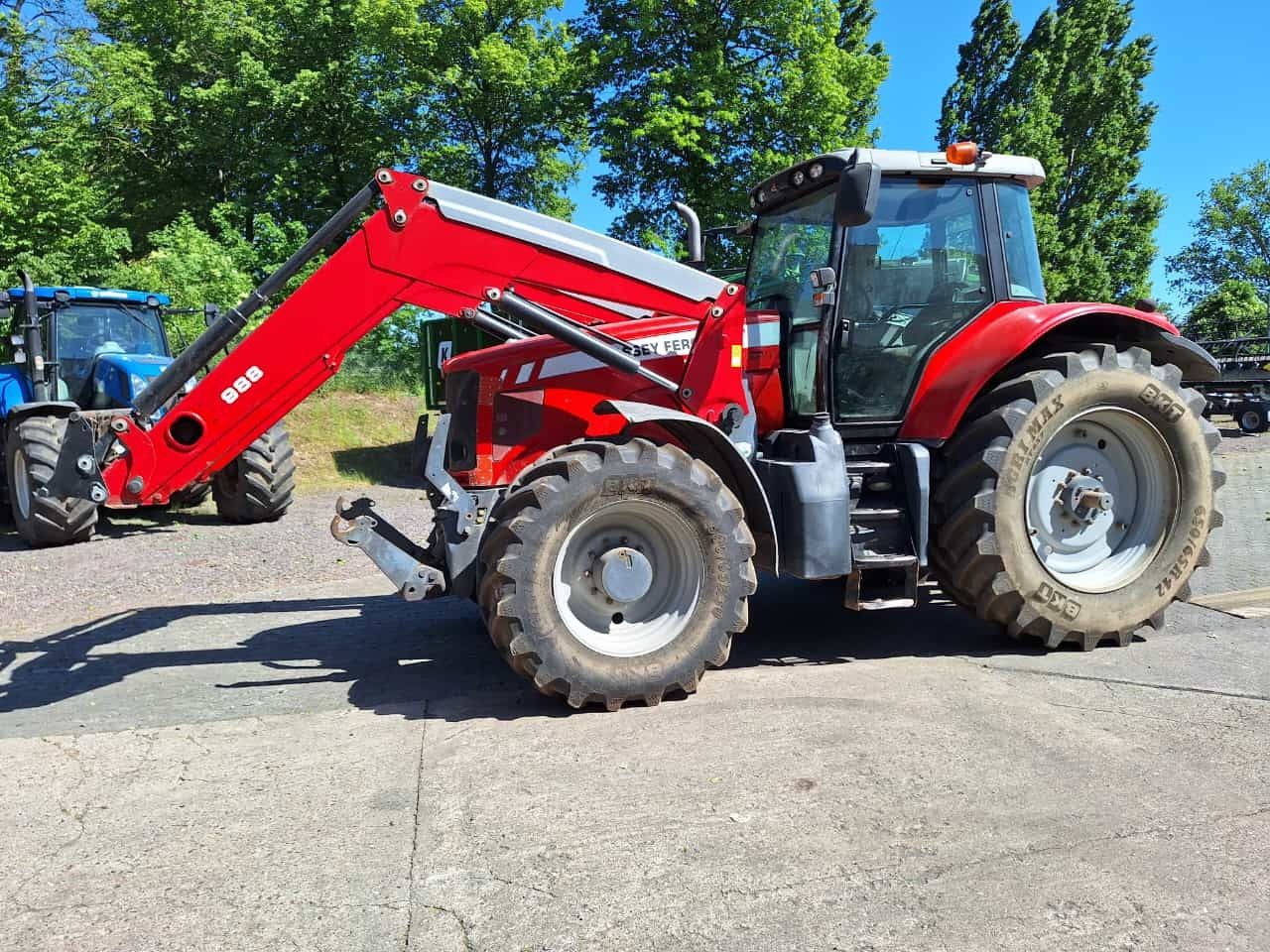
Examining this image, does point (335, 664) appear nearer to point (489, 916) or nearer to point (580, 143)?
point (489, 916)

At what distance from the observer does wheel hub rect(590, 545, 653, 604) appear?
437 cm

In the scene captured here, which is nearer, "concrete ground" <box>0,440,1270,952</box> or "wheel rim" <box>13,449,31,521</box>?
"concrete ground" <box>0,440,1270,952</box>

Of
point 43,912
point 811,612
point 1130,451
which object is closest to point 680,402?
point 811,612

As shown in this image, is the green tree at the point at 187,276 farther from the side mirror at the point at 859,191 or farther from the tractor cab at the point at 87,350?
the side mirror at the point at 859,191

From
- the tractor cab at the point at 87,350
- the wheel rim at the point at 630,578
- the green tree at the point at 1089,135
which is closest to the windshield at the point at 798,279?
the wheel rim at the point at 630,578

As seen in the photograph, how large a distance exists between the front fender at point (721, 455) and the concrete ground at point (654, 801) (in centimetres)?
71

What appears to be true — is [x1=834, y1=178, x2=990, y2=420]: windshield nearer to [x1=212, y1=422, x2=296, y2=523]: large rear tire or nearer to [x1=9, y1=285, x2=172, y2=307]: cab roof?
[x1=212, y1=422, x2=296, y2=523]: large rear tire

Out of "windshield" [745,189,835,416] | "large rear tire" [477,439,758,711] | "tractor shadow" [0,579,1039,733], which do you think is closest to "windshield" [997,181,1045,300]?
"windshield" [745,189,835,416]

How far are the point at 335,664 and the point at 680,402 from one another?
8.13ft

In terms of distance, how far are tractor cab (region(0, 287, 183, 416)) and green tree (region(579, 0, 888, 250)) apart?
1165cm

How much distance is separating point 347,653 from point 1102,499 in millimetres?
4509

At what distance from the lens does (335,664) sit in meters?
5.18

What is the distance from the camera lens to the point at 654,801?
10.9 ft

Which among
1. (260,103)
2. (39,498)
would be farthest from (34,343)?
(260,103)
